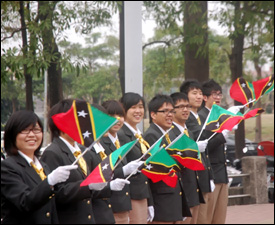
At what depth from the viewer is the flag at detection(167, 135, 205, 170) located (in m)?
5.52

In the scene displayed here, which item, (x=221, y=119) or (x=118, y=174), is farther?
(x=221, y=119)

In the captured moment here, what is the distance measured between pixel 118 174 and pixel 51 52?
5.48 meters

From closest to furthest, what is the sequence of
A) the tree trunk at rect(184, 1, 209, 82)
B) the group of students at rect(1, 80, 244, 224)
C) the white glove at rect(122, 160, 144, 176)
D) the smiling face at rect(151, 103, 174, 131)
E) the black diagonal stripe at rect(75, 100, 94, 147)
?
the group of students at rect(1, 80, 244, 224) < the black diagonal stripe at rect(75, 100, 94, 147) < the white glove at rect(122, 160, 144, 176) < the smiling face at rect(151, 103, 174, 131) < the tree trunk at rect(184, 1, 209, 82)

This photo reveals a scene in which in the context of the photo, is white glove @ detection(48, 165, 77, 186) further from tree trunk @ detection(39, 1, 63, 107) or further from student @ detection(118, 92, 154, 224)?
tree trunk @ detection(39, 1, 63, 107)

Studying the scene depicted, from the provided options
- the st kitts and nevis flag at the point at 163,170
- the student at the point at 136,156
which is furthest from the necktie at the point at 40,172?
the student at the point at 136,156

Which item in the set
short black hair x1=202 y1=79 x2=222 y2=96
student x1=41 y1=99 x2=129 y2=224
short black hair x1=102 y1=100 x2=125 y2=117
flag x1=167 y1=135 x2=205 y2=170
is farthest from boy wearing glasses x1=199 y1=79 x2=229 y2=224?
student x1=41 y1=99 x2=129 y2=224

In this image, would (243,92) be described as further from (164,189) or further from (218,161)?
(164,189)

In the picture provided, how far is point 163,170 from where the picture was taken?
5.45m

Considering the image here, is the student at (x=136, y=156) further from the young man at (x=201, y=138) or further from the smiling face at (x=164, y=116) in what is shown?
the young man at (x=201, y=138)

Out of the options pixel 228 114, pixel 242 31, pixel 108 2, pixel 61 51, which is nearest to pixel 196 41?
pixel 242 31

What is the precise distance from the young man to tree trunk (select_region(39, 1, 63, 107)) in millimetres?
3659

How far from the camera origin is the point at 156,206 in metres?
5.89

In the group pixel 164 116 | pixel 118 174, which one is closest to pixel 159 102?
pixel 164 116

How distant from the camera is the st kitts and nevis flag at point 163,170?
519 centimetres
